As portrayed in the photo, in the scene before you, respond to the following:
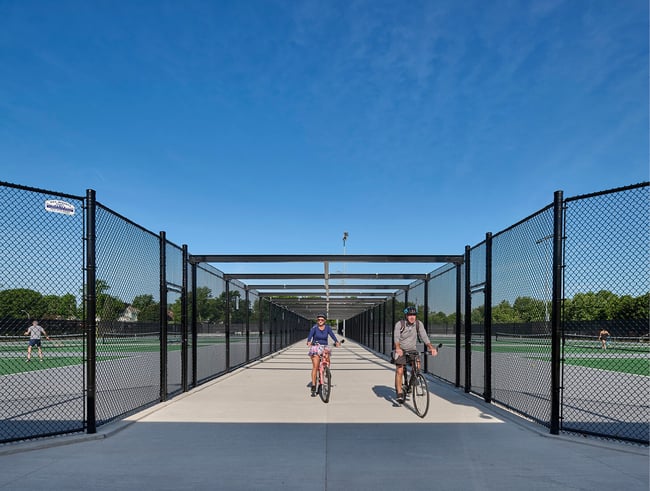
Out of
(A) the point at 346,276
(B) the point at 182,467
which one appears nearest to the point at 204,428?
(B) the point at 182,467

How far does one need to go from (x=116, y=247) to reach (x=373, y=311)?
21.8 metres

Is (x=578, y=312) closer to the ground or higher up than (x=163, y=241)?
closer to the ground

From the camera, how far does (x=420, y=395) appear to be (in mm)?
7590

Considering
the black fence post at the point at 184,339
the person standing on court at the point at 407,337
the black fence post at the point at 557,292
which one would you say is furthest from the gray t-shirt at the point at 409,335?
the black fence post at the point at 184,339

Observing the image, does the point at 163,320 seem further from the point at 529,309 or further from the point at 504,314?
the point at 529,309

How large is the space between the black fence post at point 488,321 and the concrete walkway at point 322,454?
2.16 feet

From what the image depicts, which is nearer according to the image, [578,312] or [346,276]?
[578,312]

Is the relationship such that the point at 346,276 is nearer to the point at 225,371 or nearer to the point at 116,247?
the point at 225,371

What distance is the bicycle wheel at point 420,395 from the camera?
7389 millimetres

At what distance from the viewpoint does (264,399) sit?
921 centimetres

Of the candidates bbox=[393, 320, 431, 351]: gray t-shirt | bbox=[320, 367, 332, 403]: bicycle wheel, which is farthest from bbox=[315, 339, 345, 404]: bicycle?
bbox=[393, 320, 431, 351]: gray t-shirt

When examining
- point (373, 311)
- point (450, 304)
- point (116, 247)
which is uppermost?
point (116, 247)

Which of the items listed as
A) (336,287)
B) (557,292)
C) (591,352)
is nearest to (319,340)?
(557,292)

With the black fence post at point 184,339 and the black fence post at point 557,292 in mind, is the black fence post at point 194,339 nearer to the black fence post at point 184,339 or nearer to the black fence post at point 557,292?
the black fence post at point 184,339
